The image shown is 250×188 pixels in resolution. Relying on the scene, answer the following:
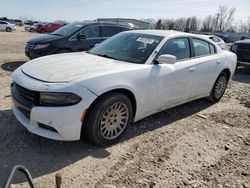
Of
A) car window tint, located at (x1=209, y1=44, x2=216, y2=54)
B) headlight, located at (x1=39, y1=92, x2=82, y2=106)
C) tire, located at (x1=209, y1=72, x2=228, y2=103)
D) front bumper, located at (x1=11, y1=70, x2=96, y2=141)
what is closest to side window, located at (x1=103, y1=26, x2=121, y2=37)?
car window tint, located at (x1=209, y1=44, x2=216, y2=54)

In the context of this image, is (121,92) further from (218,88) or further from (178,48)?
Result: (218,88)

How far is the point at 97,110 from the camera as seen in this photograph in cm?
343

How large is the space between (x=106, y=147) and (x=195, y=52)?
101 inches

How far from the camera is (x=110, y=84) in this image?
137 inches

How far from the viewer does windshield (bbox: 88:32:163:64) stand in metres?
4.29

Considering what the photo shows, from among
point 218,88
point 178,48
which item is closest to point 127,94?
point 178,48

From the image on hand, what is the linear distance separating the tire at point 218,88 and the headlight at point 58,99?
351cm

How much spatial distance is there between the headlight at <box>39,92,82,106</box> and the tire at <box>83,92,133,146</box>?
1.01 feet

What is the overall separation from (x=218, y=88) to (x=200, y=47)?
1.14 m

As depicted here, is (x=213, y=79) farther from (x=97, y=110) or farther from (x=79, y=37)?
(x=79, y=37)

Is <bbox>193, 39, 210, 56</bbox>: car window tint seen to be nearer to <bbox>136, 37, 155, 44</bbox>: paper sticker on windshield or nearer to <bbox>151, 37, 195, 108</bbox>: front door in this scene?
<bbox>151, 37, 195, 108</bbox>: front door

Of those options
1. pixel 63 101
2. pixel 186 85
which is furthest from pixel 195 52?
pixel 63 101

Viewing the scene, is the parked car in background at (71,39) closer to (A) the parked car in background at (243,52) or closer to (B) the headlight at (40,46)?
(B) the headlight at (40,46)

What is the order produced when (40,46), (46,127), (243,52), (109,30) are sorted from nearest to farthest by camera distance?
(46,127), (40,46), (109,30), (243,52)
